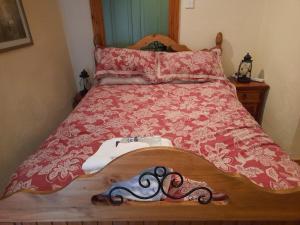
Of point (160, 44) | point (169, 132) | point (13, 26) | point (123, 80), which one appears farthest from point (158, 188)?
point (160, 44)

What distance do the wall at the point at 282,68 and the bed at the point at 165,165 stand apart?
601 millimetres

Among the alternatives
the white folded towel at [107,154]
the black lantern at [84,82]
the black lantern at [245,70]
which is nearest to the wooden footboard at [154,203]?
the white folded towel at [107,154]

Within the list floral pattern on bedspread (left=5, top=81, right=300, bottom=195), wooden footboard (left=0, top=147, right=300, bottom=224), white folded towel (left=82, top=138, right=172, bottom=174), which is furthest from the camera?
floral pattern on bedspread (left=5, top=81, right=300, bottom=195)

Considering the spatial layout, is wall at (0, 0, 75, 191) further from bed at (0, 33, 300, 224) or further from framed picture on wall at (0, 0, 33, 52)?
bed at (0, 33, 300, 224)

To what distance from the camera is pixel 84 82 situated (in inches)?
110

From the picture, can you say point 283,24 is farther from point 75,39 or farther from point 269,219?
point 75,39

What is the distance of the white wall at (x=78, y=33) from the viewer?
2424 millimetres

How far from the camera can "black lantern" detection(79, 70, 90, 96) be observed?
2.62 meters

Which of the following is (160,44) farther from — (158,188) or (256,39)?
(158,188)

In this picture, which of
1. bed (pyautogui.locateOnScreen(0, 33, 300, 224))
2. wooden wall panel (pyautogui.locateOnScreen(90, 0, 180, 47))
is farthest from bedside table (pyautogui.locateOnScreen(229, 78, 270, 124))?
wooden wall panel (pyautogui.locateOnScreen(90, 0, 180, 47))

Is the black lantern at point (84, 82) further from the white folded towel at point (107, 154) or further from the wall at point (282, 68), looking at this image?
the wall at point (282, 68)

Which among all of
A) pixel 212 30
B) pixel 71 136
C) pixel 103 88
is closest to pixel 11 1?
pixel 103 88

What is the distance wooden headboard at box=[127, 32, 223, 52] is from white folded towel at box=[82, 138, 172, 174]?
5.63 feet

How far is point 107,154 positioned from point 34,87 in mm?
1403
